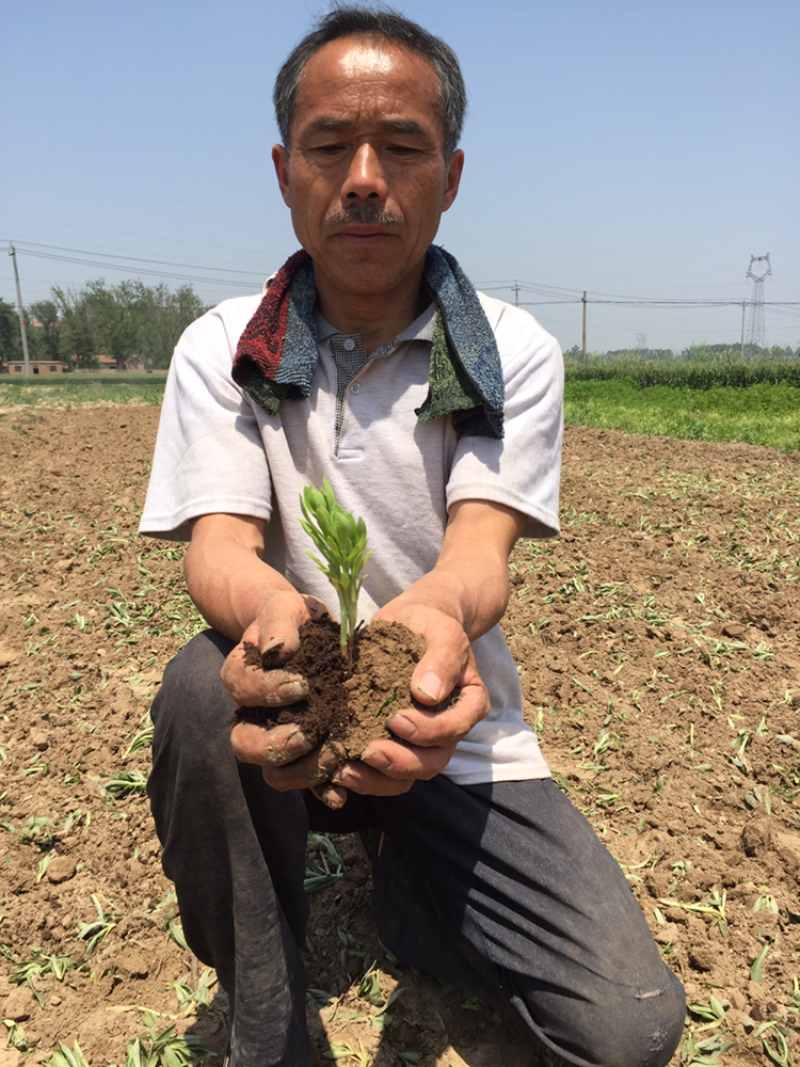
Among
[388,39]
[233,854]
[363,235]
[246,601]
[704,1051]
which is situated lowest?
Answer: [704,1051]

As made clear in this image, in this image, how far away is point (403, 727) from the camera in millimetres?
1562

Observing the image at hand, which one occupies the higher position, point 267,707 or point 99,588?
point 267,707

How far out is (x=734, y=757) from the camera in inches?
133

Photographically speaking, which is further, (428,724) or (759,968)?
(759,968)

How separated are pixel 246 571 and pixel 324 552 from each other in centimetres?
28

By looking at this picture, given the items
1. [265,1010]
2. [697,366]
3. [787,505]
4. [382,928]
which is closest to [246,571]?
[265,1010]

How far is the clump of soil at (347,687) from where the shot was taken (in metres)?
1.60

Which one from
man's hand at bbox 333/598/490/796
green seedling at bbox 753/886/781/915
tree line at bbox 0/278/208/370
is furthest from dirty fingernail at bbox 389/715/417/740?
tree line at bbox 0/278/208/370

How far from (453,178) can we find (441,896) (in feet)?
7.06

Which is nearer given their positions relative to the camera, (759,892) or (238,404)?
(238,404)

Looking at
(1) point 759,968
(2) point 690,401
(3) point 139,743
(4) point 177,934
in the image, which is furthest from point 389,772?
(2) point 690,401

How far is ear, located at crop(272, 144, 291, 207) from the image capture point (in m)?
2.39

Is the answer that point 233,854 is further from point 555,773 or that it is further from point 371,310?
point 555,773

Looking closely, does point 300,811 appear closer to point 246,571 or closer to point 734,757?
point 246,571
